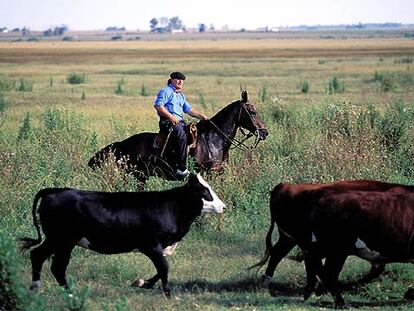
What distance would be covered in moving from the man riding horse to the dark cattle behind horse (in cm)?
430

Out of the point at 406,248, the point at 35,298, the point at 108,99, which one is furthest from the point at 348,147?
the point at 108,99

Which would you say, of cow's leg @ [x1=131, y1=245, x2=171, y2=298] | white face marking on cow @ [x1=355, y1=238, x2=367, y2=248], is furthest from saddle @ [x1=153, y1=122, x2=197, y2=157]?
white face marking on cow @ [x1=355, y1=238, x2=367, y2=248]

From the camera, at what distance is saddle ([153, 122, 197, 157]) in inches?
571

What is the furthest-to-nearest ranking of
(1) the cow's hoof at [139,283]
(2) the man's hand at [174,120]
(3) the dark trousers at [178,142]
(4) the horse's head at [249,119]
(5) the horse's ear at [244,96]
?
(4) the horse's head at [249,119] < (5) the horse's ear at [244,96] < (3) the dark trousers at [178,142] < (2) the man's hand at [174,120] < (1) the cow's hoof at [139,283]

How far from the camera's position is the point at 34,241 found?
33.0 ft

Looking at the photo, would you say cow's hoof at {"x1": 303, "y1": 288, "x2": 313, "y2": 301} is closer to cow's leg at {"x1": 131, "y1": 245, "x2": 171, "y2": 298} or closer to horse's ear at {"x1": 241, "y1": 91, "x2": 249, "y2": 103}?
cow's leg at {"x1": 131, "y1": 245, "x2": 171, "y2": 298}

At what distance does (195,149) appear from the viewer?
14.7 m

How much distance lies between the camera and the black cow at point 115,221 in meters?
9.53

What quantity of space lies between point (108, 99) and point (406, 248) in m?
24.0

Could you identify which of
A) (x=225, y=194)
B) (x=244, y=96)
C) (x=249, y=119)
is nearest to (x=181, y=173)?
(x=225, y=194)

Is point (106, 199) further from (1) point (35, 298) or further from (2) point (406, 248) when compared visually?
(2) point (406, 248)

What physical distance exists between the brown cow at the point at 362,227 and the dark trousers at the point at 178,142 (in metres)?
5.31

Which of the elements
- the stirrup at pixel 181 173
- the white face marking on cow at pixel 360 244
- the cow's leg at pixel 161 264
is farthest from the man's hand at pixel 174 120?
the white face marking on cow at pixel 360 244

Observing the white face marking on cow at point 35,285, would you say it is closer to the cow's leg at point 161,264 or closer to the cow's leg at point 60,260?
the cow's leg at point 60,260
